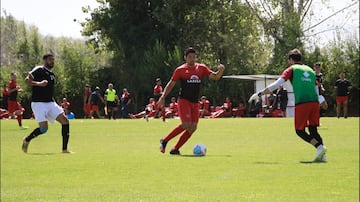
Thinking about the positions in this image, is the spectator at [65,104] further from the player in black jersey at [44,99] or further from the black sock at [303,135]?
the black sock at [303,135]

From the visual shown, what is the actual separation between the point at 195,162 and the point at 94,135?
1226 centimetres

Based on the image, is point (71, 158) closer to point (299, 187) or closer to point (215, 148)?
point (215, 148)

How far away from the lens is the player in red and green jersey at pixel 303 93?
13156mm

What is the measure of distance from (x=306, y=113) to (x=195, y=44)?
165ft

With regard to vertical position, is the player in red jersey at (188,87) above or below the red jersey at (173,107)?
above

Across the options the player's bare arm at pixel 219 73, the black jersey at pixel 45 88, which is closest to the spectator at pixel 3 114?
the black jersey at pixel 45 88

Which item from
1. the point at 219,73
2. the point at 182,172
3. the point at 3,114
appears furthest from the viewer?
the point at 3,114

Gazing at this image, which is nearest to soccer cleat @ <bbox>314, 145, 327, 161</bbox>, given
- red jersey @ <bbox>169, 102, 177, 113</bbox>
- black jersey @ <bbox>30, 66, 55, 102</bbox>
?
black jersey @ <bbox>30, 66, 55, 102</bbox>

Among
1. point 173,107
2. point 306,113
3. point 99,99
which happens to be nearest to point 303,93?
point 306,113

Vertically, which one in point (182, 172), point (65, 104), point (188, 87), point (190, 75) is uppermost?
point (190, 75)

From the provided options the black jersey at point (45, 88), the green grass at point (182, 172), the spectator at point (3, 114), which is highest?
the black jersey at point (45, 88)

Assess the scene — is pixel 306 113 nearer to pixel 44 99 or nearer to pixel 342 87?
pixel 44 99

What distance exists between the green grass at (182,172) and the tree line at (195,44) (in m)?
12.4

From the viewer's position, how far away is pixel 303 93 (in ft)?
47.6
